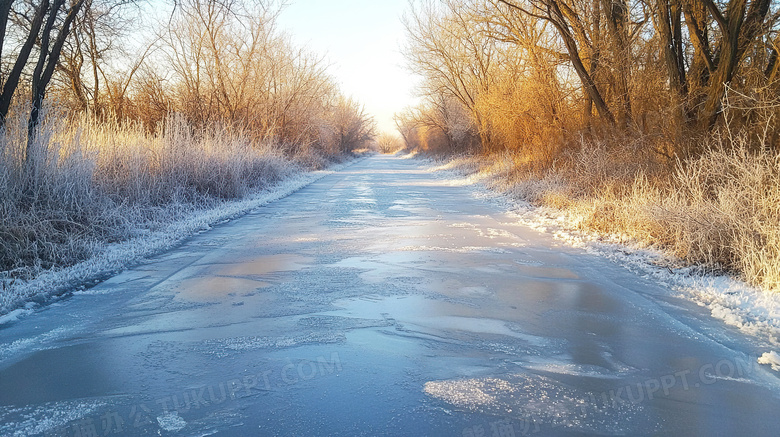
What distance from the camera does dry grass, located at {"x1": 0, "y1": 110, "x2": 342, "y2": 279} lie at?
22.6ft

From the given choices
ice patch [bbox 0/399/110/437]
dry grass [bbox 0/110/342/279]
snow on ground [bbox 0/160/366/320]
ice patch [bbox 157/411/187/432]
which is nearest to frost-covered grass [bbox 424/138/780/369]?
ice patch [bbox 157/411/187/432]

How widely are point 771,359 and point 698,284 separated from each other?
2180 millimetres

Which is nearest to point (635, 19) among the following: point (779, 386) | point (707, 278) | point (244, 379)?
point (707, 278)

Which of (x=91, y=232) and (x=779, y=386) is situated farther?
(x=91, y=232)

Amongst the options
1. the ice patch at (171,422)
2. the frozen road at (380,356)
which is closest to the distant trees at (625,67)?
the frozen road at (380,356)

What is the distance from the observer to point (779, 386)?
3.52 m

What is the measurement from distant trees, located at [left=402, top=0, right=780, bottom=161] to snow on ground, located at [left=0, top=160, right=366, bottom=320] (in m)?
8.42

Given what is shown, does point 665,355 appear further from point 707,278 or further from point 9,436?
point 9,436

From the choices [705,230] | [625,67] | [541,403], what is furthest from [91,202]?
[625,67]

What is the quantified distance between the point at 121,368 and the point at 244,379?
0.90 metres

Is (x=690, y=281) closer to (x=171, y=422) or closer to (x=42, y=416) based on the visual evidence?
(x=171, y=422)

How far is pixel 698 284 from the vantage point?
19.7 ft

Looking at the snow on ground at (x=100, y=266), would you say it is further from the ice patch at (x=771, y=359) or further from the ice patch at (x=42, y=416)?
the ice patch at (x=771, y=359)

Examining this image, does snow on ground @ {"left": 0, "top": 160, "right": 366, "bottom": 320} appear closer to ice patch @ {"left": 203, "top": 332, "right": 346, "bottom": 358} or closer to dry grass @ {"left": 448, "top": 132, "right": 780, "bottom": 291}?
ice patch @ {"left": 203, "top": 332, "right": 346, "bottom": 358}
